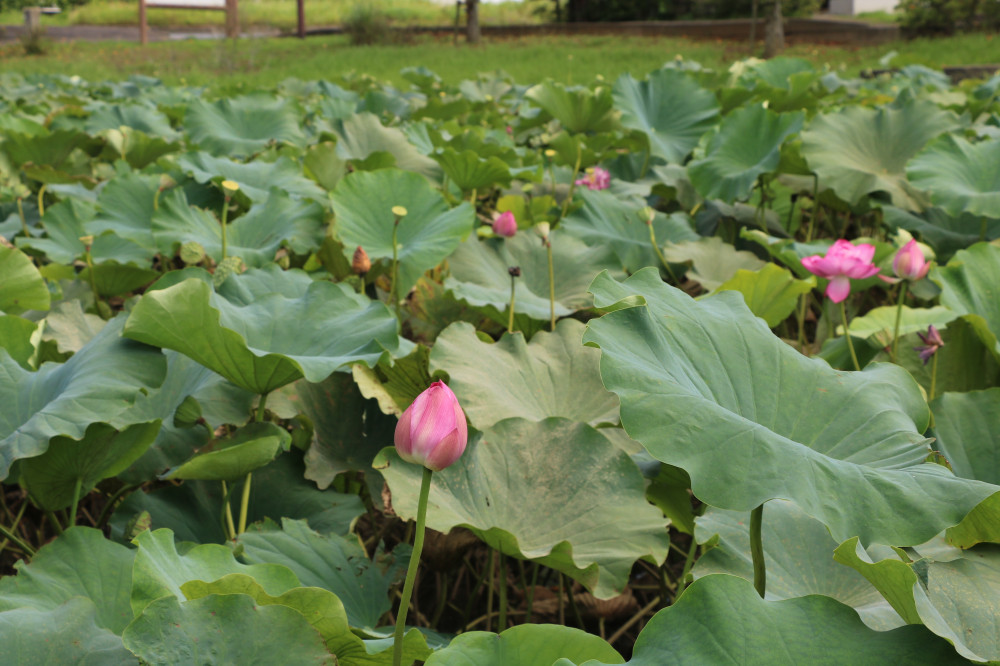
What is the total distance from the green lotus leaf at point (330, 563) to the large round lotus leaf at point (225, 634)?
266 mm

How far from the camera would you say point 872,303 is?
186 centimetres


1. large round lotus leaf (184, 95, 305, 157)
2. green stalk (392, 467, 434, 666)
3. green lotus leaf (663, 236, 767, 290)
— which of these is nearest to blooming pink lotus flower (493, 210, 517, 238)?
green lotus leaf (663, 236, 767, 290)

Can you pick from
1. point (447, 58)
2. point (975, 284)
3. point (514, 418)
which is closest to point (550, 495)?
point (514, 418)

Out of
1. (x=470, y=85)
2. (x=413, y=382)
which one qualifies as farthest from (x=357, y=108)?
(x=413, y=382)

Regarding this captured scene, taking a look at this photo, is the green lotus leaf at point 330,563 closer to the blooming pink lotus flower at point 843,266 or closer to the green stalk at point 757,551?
the green stalk at point 757,551

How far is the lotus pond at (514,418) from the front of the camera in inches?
22.8

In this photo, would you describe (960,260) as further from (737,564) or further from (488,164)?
(488,164)

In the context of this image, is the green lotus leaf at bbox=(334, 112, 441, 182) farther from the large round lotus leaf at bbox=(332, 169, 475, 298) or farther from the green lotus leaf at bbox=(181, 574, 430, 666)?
the green lotus leaf at bbox=(181, 574, 430, 666)

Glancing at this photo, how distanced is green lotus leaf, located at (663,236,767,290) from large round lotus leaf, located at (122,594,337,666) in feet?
3.84

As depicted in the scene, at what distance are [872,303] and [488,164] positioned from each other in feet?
3.14

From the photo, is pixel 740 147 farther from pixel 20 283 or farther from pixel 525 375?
pixel 20 283

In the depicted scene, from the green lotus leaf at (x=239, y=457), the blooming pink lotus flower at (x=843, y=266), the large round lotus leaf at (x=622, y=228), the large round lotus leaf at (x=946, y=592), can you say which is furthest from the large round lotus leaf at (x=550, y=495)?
the large round lotus leaf at (x=622, y=228)

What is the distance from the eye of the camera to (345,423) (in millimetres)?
Result: 1082

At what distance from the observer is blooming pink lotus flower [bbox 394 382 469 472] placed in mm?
615
